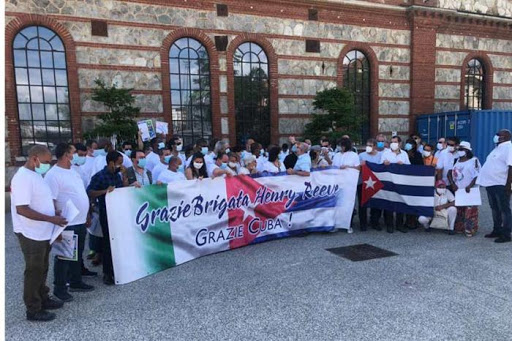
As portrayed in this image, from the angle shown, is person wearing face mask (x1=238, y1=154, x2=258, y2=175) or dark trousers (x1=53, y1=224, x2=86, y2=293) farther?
person wearing face mask (x1=238, y1=154, x2=258, y2=175)

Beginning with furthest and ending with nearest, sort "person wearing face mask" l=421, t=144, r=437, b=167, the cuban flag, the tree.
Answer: the tree → "person wearing face mask" l=421, t=144, r=437, b=167 → the cuban flag

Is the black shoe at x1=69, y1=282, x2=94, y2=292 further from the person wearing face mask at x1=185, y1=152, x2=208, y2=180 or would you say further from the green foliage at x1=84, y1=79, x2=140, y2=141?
the green foliage at x1=84, y1=79, x2=140, y2=141

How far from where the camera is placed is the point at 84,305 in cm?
438

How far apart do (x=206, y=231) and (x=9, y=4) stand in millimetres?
10887

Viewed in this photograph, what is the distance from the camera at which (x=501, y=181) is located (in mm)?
6426

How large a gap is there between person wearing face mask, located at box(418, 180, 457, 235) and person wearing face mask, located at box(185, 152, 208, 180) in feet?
14.3

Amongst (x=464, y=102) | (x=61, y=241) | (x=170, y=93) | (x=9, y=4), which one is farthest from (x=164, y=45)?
(x=464, y=102)

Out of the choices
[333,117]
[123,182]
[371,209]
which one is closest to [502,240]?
[371,209]

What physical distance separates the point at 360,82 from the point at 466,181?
10977 millimetres

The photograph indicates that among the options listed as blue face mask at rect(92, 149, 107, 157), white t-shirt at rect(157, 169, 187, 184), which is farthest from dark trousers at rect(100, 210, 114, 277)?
blue face mask at rect(92, 149, 107, 157)

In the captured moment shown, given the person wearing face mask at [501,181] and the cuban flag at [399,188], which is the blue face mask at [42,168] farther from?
the person wearing face mask at [501,181]

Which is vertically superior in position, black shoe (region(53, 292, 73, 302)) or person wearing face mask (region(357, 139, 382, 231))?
person wearing face mask (region(357, 139, 382, 231))

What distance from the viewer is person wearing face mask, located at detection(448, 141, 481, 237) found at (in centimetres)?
679

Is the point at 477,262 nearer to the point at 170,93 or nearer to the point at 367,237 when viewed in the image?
the point at 367,237
